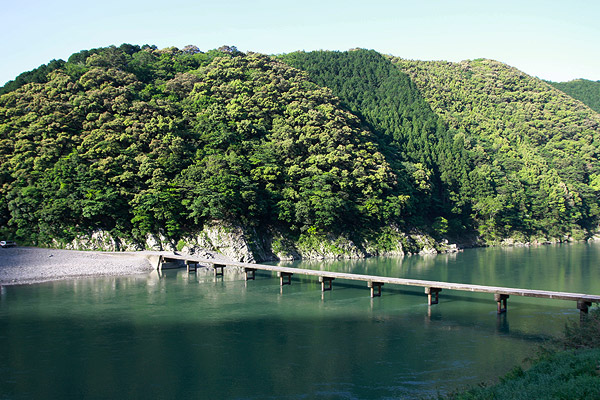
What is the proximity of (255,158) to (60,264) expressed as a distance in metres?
26.7

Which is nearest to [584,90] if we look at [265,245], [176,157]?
[265,245]

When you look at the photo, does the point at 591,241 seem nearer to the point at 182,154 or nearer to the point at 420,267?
the point at 420,267

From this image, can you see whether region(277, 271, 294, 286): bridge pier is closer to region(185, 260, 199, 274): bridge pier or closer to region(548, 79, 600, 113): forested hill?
region(185, 260, 199, 274): bridge pier

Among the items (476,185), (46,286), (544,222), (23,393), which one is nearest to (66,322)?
(23,393)

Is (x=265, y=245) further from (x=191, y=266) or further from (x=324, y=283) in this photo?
(x=324, y=283)

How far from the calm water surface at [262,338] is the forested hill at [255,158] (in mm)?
16584

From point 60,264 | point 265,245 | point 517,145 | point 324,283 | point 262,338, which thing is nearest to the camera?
point 262,338

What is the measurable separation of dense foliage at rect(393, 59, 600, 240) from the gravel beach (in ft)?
182

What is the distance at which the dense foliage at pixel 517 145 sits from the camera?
3287 inches

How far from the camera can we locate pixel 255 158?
2479 inches

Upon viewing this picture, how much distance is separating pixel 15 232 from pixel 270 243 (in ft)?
89.0

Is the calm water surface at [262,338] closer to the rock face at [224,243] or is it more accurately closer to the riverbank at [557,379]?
the riverbank at [557,379]

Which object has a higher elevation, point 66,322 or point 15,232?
point 15,232

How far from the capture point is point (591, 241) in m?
86.2
